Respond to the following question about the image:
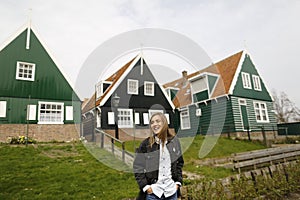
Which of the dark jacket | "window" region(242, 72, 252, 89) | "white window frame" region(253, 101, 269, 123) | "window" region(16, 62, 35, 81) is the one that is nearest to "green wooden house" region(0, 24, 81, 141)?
"window" region(16, 62, 35, 81)

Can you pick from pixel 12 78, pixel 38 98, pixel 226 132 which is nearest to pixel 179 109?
pixel 226 132

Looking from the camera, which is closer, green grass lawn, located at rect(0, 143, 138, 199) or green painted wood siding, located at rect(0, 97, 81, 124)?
green grass lawn, located at rect(0, 143, 138, 199)

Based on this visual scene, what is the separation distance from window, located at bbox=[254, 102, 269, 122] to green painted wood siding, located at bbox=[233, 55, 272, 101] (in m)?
0.67

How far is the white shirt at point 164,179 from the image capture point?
2.77m

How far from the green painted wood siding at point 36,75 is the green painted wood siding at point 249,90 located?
45.0 feet

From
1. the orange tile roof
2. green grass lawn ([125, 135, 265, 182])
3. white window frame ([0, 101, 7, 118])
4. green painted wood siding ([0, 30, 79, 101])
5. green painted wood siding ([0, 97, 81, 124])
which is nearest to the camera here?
green grass lawn ([125, 135, 265, 182])

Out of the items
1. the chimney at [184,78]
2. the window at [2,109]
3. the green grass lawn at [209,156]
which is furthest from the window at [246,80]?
the window at [2,109]

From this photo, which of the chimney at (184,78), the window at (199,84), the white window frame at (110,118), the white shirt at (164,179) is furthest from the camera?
the chimney at (184,78)

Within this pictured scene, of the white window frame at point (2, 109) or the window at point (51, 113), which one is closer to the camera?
the white window frame at point (2, 109)

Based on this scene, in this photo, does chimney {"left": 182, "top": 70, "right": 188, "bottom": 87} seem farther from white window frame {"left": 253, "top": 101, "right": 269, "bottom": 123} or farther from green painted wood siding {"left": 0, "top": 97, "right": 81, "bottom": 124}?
green painted wood siding {"left": 0, "top": 97, "right": 81, "bottom": 124}

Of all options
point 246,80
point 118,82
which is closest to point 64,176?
point 118,82

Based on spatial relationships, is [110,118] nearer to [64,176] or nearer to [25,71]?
[25,71]

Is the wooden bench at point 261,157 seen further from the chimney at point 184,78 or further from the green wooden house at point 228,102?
the chimney at point 184,78

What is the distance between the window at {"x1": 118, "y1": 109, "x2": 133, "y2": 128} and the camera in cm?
1755
